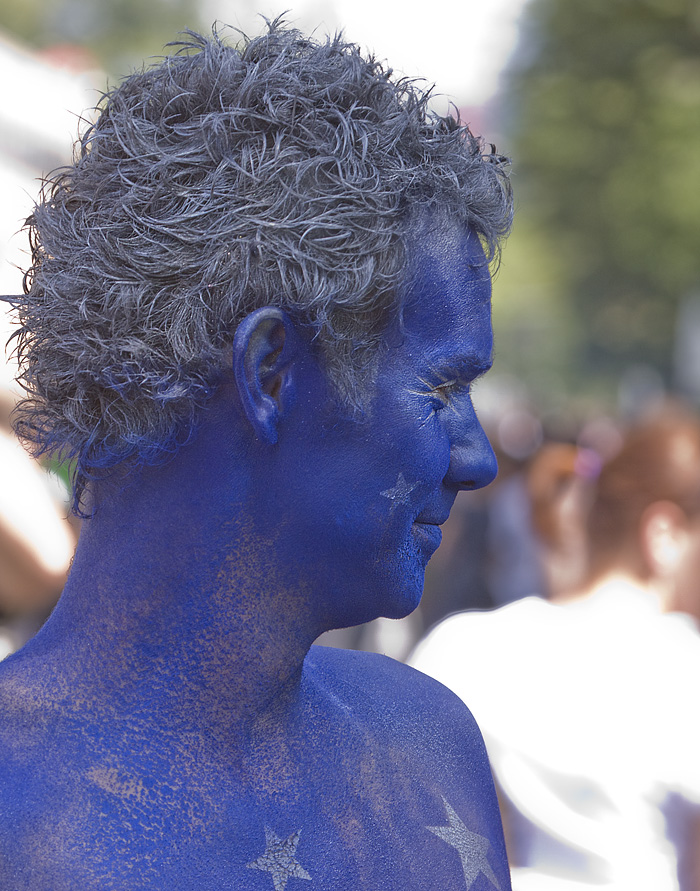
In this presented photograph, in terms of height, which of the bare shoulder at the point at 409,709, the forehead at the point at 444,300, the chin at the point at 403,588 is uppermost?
the forehead at the point at 444,300

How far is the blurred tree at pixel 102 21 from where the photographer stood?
30.5m

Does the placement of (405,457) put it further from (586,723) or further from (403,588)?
(586,723)

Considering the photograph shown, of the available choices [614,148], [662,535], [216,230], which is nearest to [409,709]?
[216,230]

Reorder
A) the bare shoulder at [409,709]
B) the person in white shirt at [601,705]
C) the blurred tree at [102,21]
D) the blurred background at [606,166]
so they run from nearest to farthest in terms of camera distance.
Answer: the bare shoulder at [409,709] → the person in white shirt at [601,705] → the blurred background at [606,166] → the blurred tree at [102,21]

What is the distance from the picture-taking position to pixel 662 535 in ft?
11.1

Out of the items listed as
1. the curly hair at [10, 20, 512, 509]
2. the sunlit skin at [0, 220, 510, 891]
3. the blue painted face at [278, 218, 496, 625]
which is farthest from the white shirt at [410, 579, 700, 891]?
the curly hair at [10, 20, 512, 509]

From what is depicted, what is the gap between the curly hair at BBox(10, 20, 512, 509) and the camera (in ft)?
4.35

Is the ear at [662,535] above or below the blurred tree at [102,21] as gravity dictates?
below

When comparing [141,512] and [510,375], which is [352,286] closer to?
[141,512]

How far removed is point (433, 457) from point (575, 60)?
2387 centimetres

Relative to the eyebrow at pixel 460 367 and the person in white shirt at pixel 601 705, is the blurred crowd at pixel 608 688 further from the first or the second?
the eyebrow at pixel 460 367

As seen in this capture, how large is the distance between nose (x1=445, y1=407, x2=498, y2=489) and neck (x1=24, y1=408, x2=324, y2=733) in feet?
0.87

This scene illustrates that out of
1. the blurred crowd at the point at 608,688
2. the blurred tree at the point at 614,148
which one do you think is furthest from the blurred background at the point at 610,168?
the blurred crowd at the point at 608,688

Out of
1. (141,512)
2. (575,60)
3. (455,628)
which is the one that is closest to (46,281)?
(141,512)
